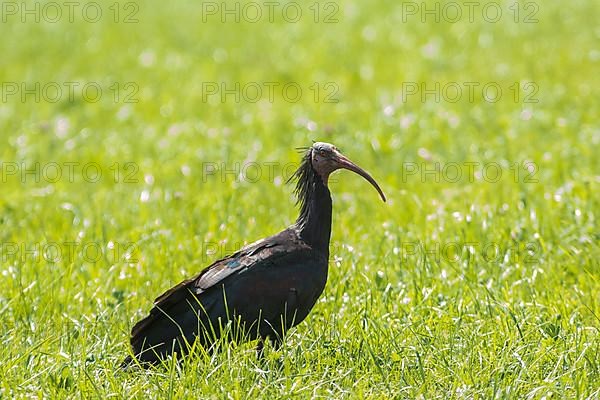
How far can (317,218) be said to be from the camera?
4.96 meters

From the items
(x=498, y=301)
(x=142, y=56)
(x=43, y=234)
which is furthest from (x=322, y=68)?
Result: (x=498, y=301)

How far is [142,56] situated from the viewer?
42.4 ft

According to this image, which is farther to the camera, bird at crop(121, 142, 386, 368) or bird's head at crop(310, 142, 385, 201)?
bird's head at crop(310, 142, 385, 201)
